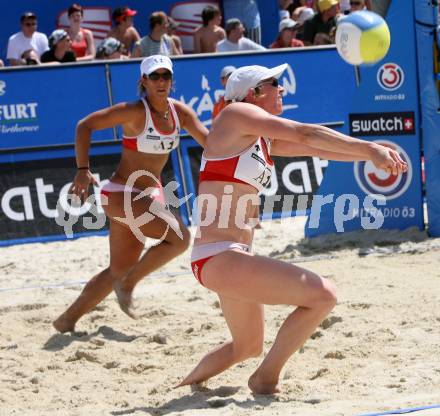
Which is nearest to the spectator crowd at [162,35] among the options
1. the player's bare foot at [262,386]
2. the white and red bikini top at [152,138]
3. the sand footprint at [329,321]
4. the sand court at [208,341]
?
the sand court at [208,341]

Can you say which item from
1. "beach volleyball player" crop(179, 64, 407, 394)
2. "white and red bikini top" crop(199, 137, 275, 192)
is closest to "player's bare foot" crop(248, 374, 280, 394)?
"beach volleyball player" crop(179, 64, 407, 394)

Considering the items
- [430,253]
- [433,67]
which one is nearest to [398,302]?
[430,253]

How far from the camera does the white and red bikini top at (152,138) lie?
6.46 meters

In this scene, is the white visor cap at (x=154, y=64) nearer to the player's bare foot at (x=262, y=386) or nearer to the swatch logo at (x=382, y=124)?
the player's bare foot at (x=262, y=386)

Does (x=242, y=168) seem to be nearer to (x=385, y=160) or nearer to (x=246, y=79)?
(x=246, y=79)

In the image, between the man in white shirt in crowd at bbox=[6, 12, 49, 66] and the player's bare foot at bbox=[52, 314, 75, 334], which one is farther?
the man in white shirt in crowd at bbox=[6, 12, 49, 66]

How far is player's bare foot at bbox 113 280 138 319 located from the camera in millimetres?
6457

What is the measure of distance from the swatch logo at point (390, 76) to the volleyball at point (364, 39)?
7.56 ft

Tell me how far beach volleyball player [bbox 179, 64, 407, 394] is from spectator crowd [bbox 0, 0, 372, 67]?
252 inches

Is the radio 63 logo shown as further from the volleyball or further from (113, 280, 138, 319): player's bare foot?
(113, 280, 138, 319): player's bare foot

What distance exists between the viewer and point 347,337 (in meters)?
5.89

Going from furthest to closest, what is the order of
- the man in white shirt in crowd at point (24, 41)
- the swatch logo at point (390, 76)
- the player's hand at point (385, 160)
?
A: 1. the man in white shirt in crowd at point (24, 41)
2. the swatch logo at point (390, 76)
3. the player's hand at point (385, 160)

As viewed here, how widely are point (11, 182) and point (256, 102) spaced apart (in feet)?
17.3

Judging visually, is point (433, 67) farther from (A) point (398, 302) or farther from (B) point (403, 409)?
(B) point (403, 409)
